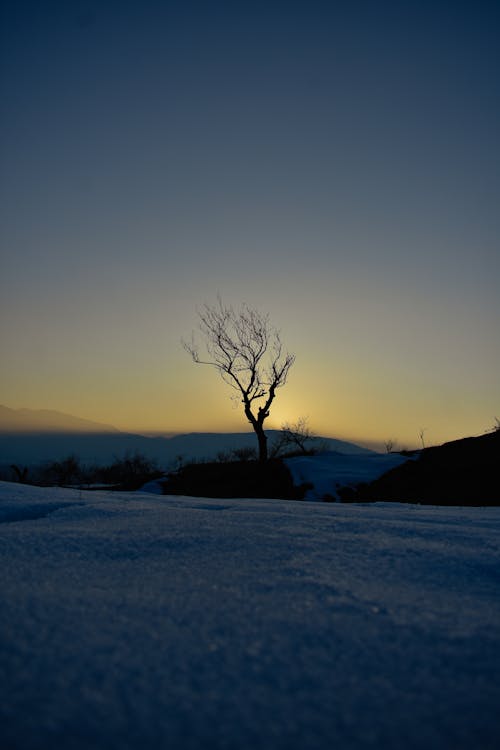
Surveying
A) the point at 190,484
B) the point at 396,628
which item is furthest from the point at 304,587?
the point at 190,484

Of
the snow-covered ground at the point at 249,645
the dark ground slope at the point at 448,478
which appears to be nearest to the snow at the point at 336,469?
the dark ground slope at the point at 448,478

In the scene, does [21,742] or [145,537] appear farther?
[145,537]

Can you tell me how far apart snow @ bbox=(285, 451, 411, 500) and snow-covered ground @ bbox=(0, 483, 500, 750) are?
11084 mm

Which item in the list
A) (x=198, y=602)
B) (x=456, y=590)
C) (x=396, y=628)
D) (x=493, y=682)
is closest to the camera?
(x=493, y=682)

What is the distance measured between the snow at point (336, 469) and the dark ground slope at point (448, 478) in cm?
38

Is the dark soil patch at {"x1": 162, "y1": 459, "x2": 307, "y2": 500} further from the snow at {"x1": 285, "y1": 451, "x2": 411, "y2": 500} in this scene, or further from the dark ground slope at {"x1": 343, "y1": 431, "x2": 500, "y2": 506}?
the dark ground slope at {"x1": 343, "y1": 431, "x2": 500, "y2": 506}

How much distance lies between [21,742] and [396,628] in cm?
61

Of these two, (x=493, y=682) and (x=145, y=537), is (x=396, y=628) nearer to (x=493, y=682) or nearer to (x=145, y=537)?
(x=493, y=682)

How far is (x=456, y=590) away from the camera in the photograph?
101cm

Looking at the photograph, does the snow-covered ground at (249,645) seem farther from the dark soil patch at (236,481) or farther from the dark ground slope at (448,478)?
the dark soil patch at (236,481)

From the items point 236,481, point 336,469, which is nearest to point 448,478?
point 336,469

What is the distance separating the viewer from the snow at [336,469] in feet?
40.1

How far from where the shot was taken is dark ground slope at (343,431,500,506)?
34.3 feet

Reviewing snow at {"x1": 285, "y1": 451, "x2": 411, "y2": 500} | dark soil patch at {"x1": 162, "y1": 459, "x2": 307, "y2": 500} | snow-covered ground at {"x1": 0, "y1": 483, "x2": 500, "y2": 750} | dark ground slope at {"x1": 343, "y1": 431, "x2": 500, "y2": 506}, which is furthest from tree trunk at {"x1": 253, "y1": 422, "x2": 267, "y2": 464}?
snow-covered ground at {"x1": 0, "y1": 483, "x2": 500, "y2": 750}
